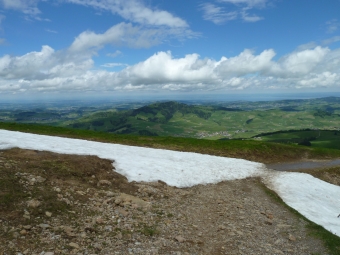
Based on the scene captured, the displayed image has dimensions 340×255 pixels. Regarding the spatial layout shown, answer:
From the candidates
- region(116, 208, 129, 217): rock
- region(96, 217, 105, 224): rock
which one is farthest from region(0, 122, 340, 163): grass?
region(96, 217, 105, 224): rock

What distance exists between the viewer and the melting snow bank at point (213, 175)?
23514 millimetres

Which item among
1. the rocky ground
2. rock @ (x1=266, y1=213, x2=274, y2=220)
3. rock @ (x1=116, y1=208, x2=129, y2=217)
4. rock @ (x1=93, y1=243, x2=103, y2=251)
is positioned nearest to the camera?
rock @ (x1=93, y1=243, x2=103, y2=251)

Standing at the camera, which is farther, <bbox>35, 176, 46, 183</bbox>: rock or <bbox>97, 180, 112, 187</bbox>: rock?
<bbox>97, 180, 112, 187</bbox>: rock

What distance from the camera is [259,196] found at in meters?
24.0

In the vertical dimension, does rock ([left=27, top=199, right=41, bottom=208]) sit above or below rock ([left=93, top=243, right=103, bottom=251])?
above

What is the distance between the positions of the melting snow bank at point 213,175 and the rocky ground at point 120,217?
9.59 feet

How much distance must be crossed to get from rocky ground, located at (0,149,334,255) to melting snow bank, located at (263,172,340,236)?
3174 millimetres

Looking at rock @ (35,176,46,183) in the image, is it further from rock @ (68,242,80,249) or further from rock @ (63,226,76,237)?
rock @ (68,242,80,249)

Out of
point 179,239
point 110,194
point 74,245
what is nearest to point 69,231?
point 74,245

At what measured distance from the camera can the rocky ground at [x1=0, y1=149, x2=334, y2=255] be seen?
1145 centimetres

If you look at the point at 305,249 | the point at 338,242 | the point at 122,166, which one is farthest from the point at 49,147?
the point at 338,242

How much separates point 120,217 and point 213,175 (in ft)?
55.4

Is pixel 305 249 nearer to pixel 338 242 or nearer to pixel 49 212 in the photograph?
pixel 338 242

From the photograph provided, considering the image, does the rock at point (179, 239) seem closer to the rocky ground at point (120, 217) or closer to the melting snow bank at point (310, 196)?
the rocky ground at point (120, 217)
